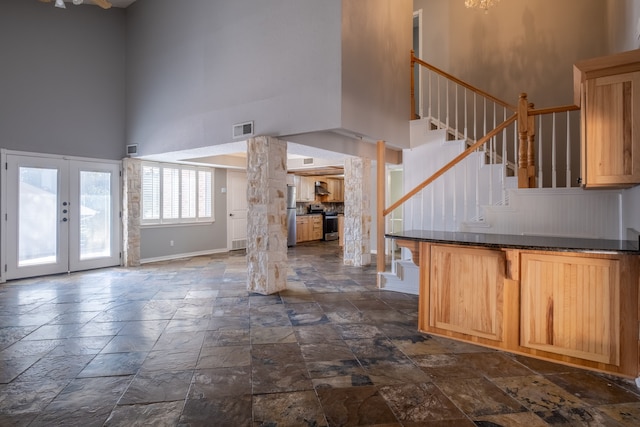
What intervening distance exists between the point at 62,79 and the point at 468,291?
728 cm

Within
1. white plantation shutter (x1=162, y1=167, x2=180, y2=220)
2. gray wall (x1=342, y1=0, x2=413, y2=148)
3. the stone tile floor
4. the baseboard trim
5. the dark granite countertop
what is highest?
gray wall (x1=342, y1=0, x2=413, y2=148)

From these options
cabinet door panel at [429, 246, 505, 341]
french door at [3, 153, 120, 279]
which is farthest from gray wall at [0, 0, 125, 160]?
cabinet door panel at [429, 246, 505, 341]

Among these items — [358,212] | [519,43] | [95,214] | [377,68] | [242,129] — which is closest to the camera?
[377,68]

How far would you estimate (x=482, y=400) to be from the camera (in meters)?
2.22

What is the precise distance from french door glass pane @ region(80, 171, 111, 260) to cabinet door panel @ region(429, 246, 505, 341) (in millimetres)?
6369

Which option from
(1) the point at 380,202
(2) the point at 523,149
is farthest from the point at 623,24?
(1) the point at 380,202

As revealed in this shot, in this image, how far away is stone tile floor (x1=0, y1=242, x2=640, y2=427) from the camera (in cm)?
207

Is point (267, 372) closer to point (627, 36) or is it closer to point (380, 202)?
point (380, 202)

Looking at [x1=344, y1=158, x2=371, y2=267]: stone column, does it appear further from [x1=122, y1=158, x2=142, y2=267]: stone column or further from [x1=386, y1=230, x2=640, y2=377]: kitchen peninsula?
[x1=122, y1=158, x2=142, y2=267]: stone column

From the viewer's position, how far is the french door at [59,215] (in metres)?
5.63

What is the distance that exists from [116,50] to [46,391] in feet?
21.9

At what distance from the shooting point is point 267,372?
2602mm

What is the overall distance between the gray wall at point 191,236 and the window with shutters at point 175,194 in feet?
0.62

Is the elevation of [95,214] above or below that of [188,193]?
below
